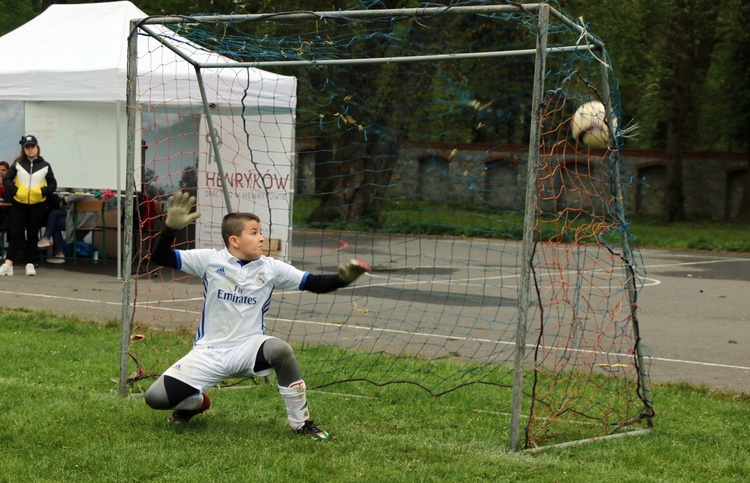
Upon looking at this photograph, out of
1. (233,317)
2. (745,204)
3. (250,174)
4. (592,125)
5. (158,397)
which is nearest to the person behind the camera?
(158,397)

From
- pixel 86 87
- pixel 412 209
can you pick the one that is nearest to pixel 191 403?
pixel 86 87

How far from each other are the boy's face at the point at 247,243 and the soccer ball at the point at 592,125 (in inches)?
91.0

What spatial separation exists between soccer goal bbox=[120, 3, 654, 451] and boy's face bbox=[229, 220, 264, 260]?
43.6 inches

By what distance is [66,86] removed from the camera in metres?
13.7

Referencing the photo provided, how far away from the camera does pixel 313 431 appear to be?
5.51 meters

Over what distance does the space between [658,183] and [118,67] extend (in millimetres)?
29373

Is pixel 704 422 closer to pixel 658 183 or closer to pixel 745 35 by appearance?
pixel 745 35

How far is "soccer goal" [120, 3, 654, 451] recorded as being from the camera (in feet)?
20.0

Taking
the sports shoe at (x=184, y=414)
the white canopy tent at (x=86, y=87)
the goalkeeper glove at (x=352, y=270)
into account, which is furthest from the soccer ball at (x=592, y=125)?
the white canopy tent at (x=86, y=87)

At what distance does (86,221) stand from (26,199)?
1899 mm

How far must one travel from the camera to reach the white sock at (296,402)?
5508 millimetres

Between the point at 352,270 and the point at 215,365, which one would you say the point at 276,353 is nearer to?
the point at 215,365

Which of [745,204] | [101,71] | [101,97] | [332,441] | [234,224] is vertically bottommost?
[332,441]

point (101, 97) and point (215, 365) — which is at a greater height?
point (101, 97)
